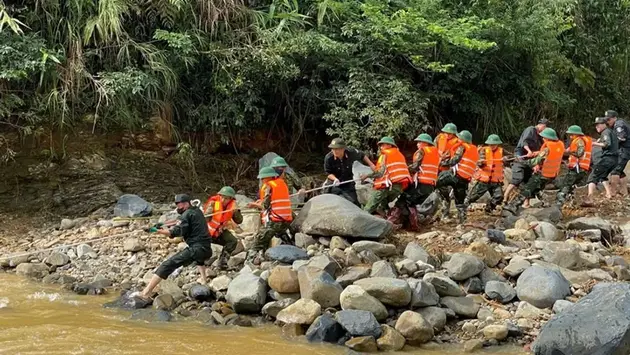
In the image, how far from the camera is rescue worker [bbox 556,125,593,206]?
34.3 ft

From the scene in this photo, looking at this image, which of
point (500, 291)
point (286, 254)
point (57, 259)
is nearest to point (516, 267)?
point (500, 291)

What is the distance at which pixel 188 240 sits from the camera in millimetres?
Answer: 7445

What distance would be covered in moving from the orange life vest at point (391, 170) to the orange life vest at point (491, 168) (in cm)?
163

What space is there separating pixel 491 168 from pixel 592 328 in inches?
196

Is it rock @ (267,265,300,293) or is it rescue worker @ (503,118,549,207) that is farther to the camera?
rescue worker @ (503,118,549,207)

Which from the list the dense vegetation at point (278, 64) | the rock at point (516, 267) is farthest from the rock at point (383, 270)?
the dense vegetation at point (278, 64)

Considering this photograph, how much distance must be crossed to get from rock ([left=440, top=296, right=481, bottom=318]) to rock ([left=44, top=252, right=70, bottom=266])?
4.89 metres

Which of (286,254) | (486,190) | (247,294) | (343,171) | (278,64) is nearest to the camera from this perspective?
(247,294)

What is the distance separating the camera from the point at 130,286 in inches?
300

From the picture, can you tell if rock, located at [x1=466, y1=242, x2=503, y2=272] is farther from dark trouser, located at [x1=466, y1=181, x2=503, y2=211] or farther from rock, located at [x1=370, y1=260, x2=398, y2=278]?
Answer: dark trouser, located at [x1=466, y1=181, x2=503, y2=211]

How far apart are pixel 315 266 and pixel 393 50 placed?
19.9ft

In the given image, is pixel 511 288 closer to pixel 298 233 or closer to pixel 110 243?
pixel 298 233

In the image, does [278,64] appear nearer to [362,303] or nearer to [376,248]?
[376,248]

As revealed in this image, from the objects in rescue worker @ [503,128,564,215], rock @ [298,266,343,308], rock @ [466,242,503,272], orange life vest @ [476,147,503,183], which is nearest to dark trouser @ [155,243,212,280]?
rock @ [298,266,343,308]
